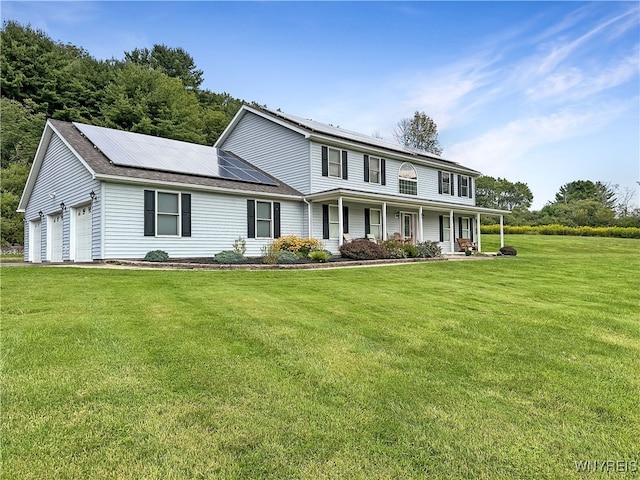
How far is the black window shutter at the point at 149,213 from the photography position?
43.1 feet

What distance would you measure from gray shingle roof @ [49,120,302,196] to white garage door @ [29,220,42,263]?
5792mm

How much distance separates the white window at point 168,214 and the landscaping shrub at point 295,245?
3.72m

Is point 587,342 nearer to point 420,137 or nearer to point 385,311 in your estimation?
point 385,311

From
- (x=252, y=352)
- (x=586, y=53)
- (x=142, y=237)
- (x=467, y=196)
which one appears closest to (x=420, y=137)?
(x=467, y=196)

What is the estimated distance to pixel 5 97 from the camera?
30.2 metres

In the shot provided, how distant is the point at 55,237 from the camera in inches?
657

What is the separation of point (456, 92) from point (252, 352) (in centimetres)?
1867

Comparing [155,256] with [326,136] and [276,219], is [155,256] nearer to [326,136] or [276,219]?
[276,219]

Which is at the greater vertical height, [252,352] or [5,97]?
[5,97]

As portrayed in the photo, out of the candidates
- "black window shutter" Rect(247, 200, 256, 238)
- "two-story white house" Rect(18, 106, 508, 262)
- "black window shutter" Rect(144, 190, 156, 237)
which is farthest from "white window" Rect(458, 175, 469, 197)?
"black window shutter" Rect(144, 190, 156, 237)

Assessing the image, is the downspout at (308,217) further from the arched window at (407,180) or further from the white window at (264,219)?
the arched window at (407,180)

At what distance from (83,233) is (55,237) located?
12.6 ft

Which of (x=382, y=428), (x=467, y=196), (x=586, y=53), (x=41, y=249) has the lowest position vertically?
(x=382, y=428)

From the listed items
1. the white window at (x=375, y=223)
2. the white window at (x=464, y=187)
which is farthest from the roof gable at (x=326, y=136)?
the white window at (x=375, y=223)
